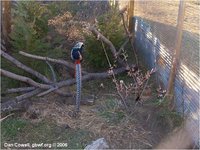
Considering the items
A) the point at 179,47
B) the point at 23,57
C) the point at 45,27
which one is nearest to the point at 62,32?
the point at 45,27

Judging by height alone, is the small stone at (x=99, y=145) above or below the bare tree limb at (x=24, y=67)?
below

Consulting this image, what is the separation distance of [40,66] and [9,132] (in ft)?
5.27

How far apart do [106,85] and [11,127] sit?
5.59 feet

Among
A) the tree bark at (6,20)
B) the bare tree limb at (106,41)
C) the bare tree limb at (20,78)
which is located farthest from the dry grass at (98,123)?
the tree bark at (6,20)

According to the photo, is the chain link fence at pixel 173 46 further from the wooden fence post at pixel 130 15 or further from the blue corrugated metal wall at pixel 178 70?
the wooden fence post at pixel 130 15

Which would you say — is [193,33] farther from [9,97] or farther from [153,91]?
[9,97]

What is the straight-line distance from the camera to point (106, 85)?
545cm

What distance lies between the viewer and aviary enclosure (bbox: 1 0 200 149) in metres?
3.69

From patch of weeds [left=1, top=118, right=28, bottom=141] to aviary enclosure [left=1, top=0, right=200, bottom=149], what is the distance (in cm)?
1

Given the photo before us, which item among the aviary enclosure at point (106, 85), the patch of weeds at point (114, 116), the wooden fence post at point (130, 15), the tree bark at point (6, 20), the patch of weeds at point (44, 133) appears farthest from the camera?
the wooden fence post at point (130, 15)

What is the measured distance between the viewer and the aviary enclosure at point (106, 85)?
369 cm

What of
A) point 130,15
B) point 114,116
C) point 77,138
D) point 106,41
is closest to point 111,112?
point 114,116

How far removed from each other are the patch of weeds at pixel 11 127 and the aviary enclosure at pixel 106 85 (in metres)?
0.01

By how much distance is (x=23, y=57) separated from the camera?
548cm
